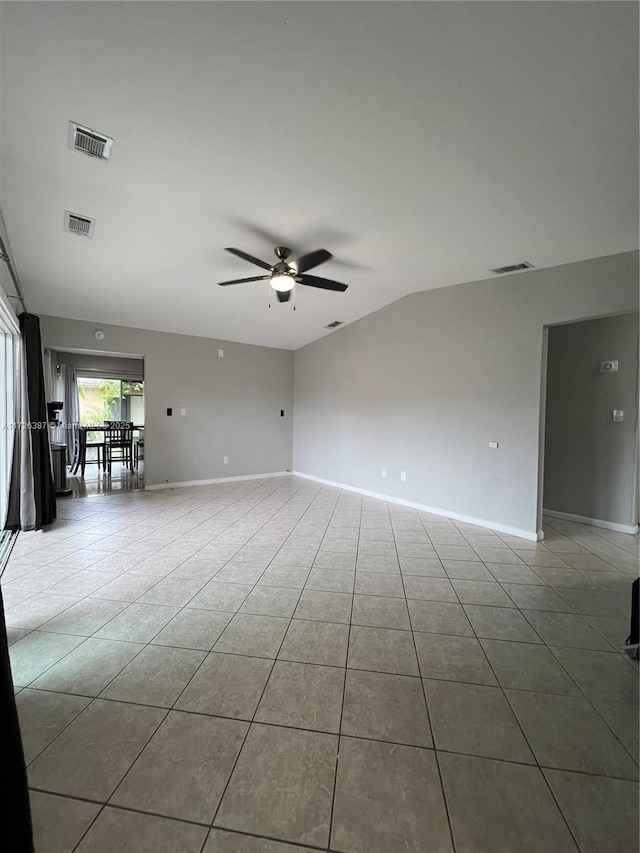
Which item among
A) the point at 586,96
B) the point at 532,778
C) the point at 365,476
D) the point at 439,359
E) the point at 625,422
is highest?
the point at 586,96

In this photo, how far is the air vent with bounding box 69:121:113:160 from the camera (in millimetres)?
1879

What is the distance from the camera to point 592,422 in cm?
405

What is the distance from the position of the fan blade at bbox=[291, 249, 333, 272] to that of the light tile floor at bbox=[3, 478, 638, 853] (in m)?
2.61

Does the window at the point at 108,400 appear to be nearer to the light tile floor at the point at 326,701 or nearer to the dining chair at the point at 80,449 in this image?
the dining chair at the point at 80,449

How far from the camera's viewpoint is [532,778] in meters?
1.24

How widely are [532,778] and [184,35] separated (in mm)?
3194

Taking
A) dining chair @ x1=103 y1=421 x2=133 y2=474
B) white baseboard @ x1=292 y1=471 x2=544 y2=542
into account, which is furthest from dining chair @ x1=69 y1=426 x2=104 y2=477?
white baseboard @ x1=292 y1=471 x2=544 y2=542

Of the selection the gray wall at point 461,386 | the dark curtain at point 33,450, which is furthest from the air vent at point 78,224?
the gray wall at point 461,386

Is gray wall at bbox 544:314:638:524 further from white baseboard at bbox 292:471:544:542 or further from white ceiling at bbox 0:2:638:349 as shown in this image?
white ceiling at bbox 0:2:638:349

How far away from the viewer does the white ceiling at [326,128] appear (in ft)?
4.51

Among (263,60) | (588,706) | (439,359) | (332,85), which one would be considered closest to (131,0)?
(263,60)

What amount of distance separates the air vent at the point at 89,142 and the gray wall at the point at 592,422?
487 centimetres

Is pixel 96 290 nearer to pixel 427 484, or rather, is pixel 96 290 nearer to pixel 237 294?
pixel 237 294

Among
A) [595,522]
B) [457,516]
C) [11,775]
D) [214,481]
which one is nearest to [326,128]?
[11,775]
